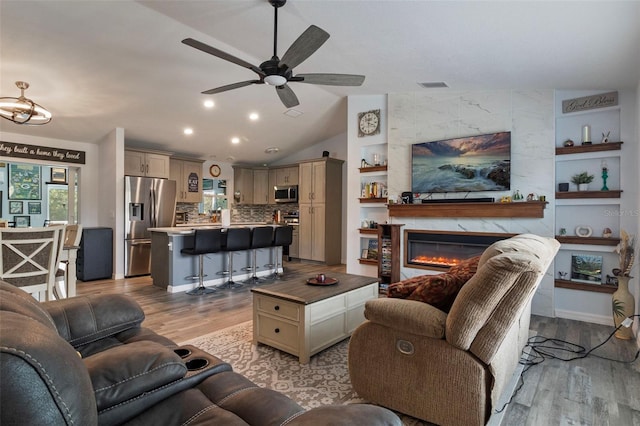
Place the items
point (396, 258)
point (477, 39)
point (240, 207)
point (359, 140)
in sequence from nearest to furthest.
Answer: point (477, 39) < point (396, 258) < point (359, 140) < point (240, 207)

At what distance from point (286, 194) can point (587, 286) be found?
240 inches

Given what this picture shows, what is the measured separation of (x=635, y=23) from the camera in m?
2.48

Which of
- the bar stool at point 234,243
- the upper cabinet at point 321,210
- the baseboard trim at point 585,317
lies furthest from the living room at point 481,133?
the bar stool at point 234,243

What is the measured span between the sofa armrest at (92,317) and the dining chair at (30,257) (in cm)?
A: 149

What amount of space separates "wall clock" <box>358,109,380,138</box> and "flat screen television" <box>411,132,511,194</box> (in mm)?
769

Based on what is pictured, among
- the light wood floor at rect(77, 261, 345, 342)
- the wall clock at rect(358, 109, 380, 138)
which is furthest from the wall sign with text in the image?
the wall clock at rect(358, 109, 380, 138)

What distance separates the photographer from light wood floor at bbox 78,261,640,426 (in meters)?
2.05

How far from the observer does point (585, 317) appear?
3.89 metres

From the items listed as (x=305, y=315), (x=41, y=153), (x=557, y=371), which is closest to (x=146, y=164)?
(x=41, y=153)

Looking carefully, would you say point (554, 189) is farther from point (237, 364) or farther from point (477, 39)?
point (237, 364)

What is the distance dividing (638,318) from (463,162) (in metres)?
2.47

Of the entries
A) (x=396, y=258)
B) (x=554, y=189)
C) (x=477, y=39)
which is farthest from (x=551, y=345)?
(x=477, y=39)

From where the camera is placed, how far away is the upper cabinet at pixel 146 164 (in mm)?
6223

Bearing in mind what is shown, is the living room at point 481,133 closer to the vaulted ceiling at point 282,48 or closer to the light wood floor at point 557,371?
the vaulted ceiling at point 282,48
